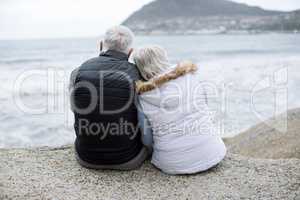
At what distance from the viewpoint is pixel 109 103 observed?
4.15m

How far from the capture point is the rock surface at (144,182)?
396 centimetres

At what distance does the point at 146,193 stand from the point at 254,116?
7605mm

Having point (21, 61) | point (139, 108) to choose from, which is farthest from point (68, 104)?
point (21, 61)

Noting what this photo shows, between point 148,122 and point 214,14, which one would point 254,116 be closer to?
point 148,122

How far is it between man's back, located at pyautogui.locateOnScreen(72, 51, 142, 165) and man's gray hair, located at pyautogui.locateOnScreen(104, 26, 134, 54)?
65 millimetres

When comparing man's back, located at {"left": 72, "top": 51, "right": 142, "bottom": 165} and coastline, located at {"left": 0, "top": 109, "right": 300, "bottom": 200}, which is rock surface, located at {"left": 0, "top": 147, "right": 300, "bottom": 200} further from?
man's back, located at {"left": 72, "top": 51, "right": 142, "bottom": 165}

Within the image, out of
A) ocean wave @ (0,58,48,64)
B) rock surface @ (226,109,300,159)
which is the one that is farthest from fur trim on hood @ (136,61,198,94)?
ocean wave @ (0,58,48,64)

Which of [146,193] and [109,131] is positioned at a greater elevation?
[109,131]

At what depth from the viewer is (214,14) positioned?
215ft

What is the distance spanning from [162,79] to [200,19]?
2537 inches

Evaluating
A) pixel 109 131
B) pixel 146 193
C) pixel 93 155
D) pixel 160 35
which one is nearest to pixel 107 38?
pixel 109 131

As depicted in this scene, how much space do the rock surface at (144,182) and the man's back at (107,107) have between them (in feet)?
0.92

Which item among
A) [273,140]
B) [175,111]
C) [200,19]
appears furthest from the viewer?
[200,19]

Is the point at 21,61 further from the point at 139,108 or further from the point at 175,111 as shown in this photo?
the point at 175,111
